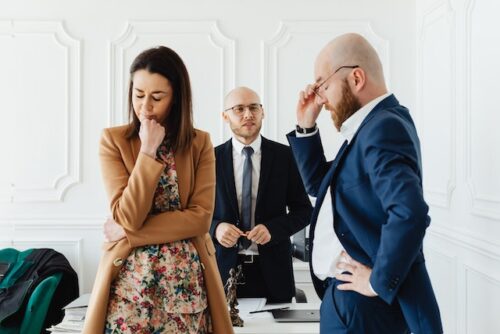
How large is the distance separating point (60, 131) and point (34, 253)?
0.96 m

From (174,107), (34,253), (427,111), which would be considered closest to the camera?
(174,107)

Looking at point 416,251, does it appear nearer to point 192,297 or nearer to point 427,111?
point 192,297

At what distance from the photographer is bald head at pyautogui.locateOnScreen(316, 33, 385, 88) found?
1.77 metres

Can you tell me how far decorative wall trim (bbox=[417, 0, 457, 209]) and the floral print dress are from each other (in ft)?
6.50

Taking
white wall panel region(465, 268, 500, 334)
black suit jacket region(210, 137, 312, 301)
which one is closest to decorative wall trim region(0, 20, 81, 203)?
black suit jacket region(210, 137, 312, 301)

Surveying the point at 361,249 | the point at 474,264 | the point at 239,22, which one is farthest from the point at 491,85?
the point at 239,22

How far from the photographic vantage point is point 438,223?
350 cm

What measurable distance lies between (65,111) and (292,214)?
7.73 ft

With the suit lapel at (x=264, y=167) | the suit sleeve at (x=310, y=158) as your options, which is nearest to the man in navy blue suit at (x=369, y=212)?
the suit sleeve at (x=310, y=158)

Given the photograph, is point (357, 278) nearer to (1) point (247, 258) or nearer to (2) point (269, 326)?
(2) point (269, 326)

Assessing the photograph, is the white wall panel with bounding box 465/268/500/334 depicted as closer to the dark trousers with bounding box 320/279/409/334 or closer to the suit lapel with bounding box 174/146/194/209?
the dark trousers with bounding box 320/279/409/334

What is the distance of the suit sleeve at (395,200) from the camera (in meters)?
1.49

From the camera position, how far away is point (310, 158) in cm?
204

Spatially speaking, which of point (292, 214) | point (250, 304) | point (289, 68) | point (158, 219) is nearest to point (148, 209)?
point (158, 219)
